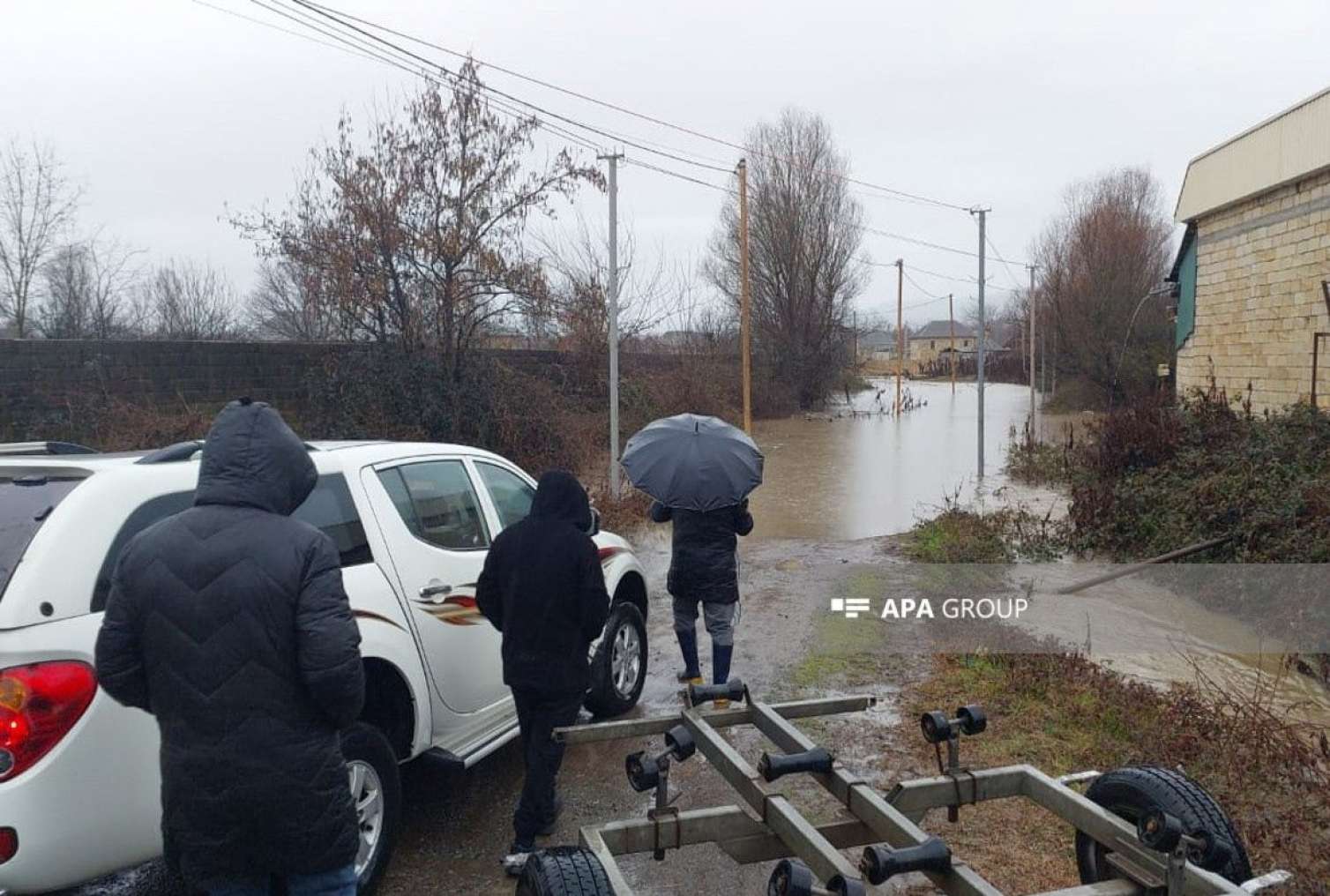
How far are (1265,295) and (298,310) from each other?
29.5 meters

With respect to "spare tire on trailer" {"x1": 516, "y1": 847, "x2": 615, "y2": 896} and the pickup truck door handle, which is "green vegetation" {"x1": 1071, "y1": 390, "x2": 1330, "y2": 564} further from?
"spare tire on trailer" {"x1": 516, "y1": 847, "x2": 615, "y2": 896}

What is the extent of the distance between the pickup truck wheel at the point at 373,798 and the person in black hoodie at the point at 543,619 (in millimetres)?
564

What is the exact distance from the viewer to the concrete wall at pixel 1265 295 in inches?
547

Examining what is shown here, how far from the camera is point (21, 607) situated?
305 centimetres

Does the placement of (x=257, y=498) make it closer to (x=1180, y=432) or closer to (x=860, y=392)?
(x=1180, y=432)

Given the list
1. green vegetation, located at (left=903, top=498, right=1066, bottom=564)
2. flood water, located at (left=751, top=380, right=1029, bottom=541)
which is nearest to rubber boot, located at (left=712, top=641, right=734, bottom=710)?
green vegetation, located at (left=903, top=498, right=1066, bottom=564)

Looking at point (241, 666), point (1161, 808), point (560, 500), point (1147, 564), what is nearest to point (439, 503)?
point (560, 500)

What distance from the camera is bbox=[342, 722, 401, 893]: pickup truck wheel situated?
3.83 metres

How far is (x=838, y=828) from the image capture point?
10.8 feet

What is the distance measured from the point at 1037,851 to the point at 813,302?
4326 cm

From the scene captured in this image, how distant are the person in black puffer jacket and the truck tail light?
3648 millimetres

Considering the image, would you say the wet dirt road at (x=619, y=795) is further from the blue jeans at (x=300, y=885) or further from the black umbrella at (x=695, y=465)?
the blue jeans at (x=300, y=885)

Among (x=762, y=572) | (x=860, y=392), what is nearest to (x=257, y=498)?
(x=762, y=572)

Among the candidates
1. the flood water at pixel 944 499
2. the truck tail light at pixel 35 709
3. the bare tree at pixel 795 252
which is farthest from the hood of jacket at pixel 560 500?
the bare tree at pixel 795 252
